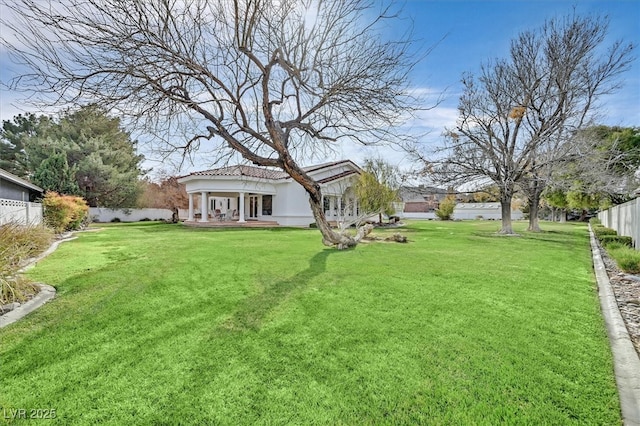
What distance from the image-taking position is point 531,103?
59.8 feet

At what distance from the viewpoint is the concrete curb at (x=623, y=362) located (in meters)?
2.56

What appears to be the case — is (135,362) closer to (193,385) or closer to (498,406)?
(193,385)

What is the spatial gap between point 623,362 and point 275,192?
929 inches

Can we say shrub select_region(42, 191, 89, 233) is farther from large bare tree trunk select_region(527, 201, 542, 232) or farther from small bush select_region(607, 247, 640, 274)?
large bare tree trunk select_region(527, 201, 542, 232)

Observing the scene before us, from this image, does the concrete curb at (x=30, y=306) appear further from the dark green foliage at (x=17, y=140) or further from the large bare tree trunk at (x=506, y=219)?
the dark green foliage at (x=17, y=140)

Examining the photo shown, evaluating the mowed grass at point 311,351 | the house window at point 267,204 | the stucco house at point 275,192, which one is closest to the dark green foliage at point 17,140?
the stucco house at point 275,192

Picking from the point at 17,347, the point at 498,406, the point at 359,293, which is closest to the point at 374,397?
the point at 498,406

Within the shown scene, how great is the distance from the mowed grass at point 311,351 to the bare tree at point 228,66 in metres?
4.44

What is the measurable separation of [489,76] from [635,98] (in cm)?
666

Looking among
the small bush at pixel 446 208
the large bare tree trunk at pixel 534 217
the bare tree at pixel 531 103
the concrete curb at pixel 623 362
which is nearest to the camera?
the concrete curb at pixel 623 362

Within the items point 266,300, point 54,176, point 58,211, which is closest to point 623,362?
point 266,300

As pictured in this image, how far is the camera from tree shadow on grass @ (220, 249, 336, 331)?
4.29 meters

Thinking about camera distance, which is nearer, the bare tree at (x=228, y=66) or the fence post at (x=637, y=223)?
the bare tree at (x=228, y=66)

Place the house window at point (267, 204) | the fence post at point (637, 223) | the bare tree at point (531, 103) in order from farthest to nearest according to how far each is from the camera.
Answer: the house window at point (267, 204)
the bare tree at point (531, 103)
the fence post at point (637, 223)
